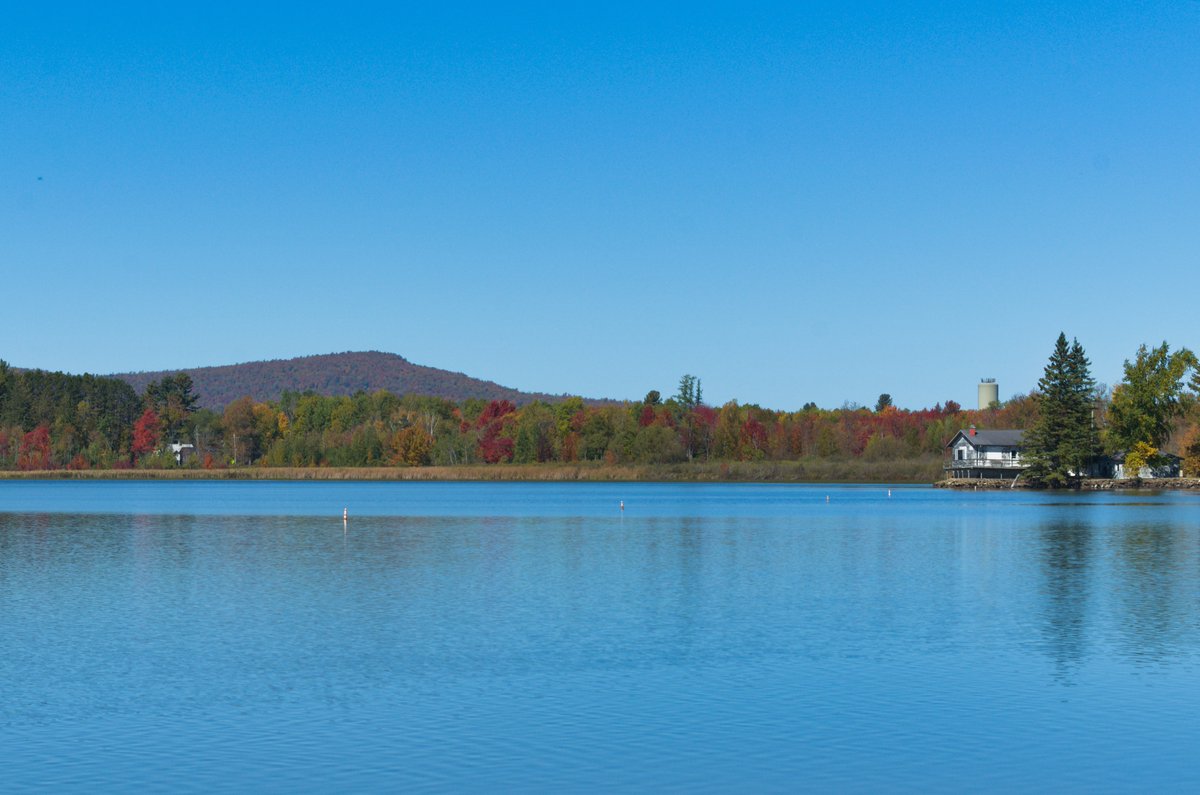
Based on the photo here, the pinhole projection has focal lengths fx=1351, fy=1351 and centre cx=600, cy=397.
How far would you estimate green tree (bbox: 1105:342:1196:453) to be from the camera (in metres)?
122

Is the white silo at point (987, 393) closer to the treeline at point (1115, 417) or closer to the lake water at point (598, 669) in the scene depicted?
the treeline at point (1115, 417)

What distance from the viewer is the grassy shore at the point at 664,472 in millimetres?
164875

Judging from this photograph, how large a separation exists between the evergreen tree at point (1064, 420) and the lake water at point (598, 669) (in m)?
71.6

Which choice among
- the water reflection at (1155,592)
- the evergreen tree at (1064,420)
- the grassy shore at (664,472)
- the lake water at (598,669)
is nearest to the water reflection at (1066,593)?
the lake water at (598,669)

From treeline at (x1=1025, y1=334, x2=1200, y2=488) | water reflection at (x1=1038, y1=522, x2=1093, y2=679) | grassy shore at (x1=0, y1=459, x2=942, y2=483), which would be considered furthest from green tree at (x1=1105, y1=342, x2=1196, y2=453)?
water reflection at (x1=1038, y1=522, x2=1093, y2=679)

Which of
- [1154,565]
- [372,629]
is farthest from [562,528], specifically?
[372,629]

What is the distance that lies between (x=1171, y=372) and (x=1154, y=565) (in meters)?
86.1

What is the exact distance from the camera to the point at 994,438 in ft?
465

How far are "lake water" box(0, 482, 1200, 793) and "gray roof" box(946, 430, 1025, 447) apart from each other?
9207 cm

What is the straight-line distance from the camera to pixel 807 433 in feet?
625

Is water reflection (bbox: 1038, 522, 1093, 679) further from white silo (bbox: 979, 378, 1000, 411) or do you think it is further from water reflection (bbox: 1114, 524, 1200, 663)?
white silo (bbox: 979, 378, 1000, 411)

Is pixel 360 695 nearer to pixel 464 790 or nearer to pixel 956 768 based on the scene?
pixel 464 790

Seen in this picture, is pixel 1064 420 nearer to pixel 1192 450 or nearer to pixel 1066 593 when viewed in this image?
pixel 1192 450

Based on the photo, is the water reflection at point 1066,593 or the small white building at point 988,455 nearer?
the water reflection at point 1066,593
